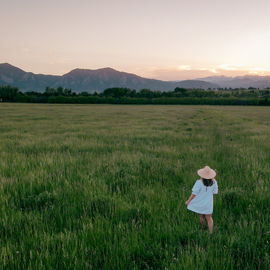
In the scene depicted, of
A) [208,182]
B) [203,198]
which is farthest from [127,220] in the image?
[208,182]

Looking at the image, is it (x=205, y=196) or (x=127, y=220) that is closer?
(x=205, y=196)

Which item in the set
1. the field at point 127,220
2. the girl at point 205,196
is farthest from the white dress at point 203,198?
the field at point 127,220

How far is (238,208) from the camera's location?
3.94 m

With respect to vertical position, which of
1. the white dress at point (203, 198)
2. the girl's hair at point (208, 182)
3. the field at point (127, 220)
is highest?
the girl's hair at point (208, 182)

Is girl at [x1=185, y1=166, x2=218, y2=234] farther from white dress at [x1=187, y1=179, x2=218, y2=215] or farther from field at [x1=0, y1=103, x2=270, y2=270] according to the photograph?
field at [x1=0, y1=103, x2=270, y2=270]

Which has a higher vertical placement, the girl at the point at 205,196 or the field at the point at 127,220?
the girl at the point at 205,196

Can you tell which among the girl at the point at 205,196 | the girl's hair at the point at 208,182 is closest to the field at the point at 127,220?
the girl at the point at 205,196

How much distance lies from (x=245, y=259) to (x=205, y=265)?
0.54 metres

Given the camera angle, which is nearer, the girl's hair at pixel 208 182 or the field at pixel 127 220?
the field at pixel 127 220

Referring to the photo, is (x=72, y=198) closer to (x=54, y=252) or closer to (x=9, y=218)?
(x=9, y=218)

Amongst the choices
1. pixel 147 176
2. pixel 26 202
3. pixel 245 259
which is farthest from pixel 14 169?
pixel 245 259

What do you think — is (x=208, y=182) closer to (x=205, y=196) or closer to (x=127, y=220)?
(x=205, y=196)

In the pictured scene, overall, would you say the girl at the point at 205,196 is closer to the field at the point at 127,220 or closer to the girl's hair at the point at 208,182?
the girl's hair at the point at 208,182

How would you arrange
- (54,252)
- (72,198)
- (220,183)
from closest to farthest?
1. (54,252)
2. (72,198)
3. (220,183)
